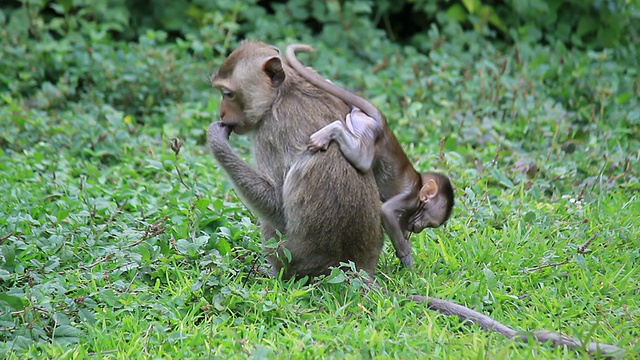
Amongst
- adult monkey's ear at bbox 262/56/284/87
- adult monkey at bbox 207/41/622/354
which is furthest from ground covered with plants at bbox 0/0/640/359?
adult monkey's ear at bbox 262/56/284/87

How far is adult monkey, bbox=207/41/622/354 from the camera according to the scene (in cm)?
500

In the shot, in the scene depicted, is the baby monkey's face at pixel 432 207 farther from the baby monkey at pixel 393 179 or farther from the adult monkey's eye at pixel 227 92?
the adult monkey's eye at pixel 227 92

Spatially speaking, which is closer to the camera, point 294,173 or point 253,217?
point 294,173

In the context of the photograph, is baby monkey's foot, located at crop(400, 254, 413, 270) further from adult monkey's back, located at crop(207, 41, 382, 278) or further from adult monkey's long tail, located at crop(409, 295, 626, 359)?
adult monkey's long tail, located at crop(409, 295, 626, 359)

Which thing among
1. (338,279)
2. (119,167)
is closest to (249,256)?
(338,279)

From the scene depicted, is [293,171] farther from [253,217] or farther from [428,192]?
[253,217]

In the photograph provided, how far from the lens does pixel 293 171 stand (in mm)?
5086

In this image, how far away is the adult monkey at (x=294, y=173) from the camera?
16.4ft

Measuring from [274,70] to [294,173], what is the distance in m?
0.65

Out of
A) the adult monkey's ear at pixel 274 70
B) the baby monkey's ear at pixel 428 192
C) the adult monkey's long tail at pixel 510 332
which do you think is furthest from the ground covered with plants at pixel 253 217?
the adult monkey's ear at pixel 274 70

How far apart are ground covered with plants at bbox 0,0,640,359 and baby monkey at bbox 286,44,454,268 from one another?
0.31 m

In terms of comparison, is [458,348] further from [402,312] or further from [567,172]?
[567,172]

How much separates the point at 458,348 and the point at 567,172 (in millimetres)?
2992

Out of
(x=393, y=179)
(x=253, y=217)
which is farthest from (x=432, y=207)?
(x=253, y=217)
